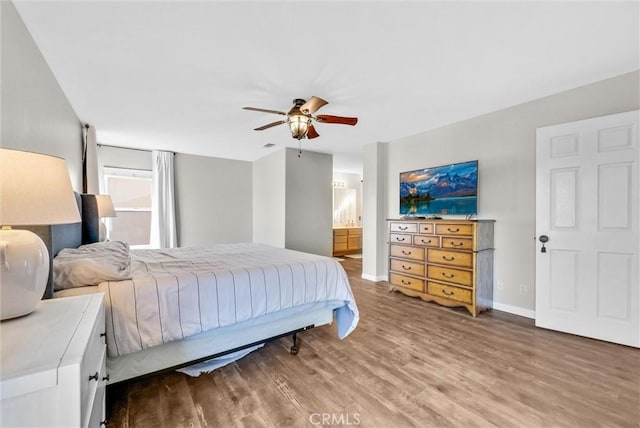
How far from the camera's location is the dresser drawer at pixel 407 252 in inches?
145

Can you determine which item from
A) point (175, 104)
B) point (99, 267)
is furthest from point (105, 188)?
point (99, 267)

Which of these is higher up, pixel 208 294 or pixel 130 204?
pixel 130 204

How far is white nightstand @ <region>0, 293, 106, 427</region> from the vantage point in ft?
2.24

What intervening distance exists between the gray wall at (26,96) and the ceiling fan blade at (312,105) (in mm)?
1960

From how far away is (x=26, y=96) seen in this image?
185 centimetres

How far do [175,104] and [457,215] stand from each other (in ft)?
12.7

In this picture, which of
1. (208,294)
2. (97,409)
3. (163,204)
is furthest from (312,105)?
(163,204)

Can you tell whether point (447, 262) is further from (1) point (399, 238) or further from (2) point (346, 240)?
(2) point (346, 240)

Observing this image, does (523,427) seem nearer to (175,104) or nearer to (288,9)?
(288,9)

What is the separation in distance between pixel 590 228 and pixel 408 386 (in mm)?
2345

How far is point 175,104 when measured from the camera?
10.3 feet

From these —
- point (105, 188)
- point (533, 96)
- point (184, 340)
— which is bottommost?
point (184, 340)

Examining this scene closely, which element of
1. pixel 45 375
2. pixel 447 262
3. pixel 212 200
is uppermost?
pixel 212 200

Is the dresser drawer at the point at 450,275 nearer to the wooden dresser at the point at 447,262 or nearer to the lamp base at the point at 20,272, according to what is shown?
the wooden dresser at the point at 447,262
